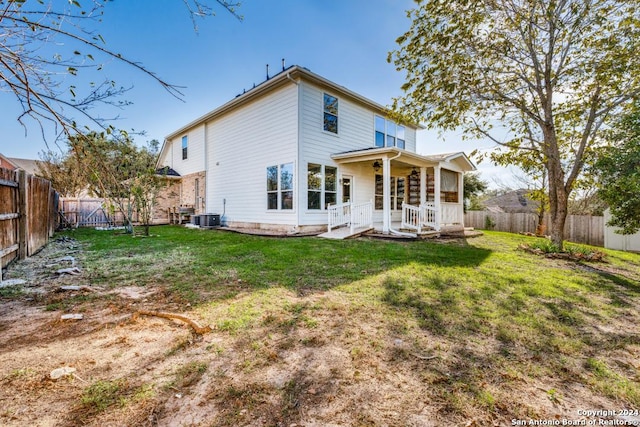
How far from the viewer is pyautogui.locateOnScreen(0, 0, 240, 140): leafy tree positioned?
2266mm

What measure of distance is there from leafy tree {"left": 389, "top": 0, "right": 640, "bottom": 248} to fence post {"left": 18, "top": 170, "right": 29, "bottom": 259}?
908 cm

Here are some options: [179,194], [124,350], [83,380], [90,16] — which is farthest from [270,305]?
[179,194]

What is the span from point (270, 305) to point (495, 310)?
2672 millimetres

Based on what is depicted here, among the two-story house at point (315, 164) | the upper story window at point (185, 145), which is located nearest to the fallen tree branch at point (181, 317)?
the two-story house at point (315, 164)

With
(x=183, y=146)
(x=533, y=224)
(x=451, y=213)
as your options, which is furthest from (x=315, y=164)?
(x=533, y=224)

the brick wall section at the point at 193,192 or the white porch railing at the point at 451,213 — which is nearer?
the white porch railing at the point at 451,213

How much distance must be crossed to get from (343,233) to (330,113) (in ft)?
15.6

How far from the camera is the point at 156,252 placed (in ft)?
22.4

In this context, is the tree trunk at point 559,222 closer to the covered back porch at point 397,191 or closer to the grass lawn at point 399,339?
the grass lawn at point 399,339

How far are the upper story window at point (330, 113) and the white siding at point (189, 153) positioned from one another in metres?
7.69

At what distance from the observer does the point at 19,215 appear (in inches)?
219

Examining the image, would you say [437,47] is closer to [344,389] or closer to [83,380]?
[344,389]

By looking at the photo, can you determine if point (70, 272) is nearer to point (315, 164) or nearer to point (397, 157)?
point (315, 164)

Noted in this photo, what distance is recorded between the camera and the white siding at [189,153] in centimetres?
1535
